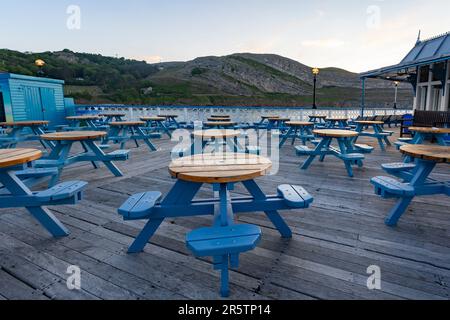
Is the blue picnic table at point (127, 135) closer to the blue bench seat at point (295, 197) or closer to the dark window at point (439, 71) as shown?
the blue bench seat at point (295, 197)

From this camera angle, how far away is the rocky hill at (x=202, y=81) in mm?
37188

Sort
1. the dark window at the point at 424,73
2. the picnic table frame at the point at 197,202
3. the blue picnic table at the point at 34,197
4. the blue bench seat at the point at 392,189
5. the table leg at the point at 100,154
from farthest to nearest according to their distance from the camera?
the dark window at the point at 424,73
the table leg at the point at 100,154
the blue bench seat at the point at 392,189
the blue picnic table at the point at 34,197
the picnic table frame at the point at 197,202

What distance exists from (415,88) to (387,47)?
2489mm

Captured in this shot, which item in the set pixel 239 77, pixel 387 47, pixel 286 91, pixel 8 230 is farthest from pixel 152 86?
pixel 8 230

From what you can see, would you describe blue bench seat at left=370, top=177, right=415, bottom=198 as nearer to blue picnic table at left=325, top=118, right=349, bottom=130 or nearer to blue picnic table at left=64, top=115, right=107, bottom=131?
blue picnic table at left=325, top=118, right=349, bottom=130

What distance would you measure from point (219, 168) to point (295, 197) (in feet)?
2.18

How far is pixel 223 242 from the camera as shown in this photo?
5.09ft

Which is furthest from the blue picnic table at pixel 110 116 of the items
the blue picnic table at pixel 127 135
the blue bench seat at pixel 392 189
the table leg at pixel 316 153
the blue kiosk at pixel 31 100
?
the blue bench seat at pixel 392 189

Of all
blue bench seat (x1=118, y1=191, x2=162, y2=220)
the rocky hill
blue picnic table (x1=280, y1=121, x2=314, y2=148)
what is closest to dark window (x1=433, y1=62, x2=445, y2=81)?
blue picnic table (x1=280, y1=121, x2=314, y2=148)

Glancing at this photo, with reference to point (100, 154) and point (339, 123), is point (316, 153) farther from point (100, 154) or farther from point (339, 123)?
point (339, 123)

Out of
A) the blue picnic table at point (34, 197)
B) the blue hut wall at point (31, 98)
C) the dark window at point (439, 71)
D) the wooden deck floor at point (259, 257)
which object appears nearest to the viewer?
the wooden deck floor at point (259, 257)

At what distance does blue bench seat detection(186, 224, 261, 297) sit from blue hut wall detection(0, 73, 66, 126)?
10793 mm

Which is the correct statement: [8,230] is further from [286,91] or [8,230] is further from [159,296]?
[286,91]

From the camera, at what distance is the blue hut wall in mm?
9266
